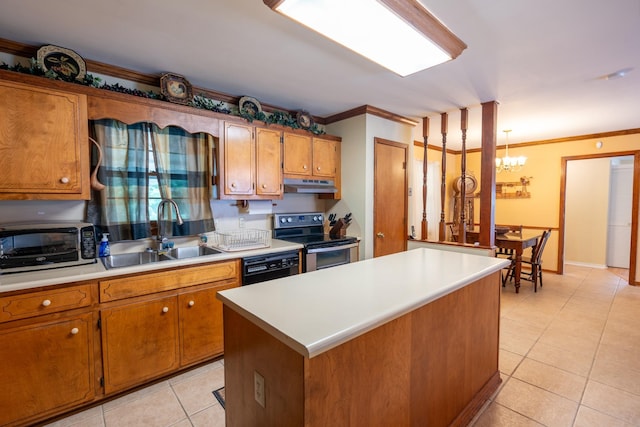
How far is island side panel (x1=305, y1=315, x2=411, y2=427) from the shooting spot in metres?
0.95

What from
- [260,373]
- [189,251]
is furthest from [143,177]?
[260,373]

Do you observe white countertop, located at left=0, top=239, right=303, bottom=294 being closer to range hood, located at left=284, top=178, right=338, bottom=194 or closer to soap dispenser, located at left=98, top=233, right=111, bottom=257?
soap dispenser, located at left=98, top=233, right=111, bottom=257

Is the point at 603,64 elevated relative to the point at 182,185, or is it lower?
elevated

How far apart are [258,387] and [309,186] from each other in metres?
2.46

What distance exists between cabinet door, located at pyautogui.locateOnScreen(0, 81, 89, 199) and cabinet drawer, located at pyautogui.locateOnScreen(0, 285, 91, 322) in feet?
2.11

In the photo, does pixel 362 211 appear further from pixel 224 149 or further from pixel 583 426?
pixel 583 426

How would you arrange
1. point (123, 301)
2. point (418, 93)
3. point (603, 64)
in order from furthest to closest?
point (418, 93) < point (603, 64) < point (123, 301)

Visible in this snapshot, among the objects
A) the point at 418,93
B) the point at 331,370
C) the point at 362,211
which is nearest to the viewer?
the point at 331,370

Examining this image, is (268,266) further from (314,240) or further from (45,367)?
(45,367)

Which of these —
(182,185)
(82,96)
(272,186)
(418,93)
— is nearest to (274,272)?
(272,186)

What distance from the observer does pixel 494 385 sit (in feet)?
6.85

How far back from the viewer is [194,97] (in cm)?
266

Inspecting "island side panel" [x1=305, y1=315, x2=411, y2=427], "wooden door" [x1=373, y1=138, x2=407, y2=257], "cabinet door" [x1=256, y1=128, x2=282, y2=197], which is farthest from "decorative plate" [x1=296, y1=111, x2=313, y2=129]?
"island side panel" [x1=305, y1=315, x2=411, y2=427]

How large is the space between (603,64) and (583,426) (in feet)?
8.60
